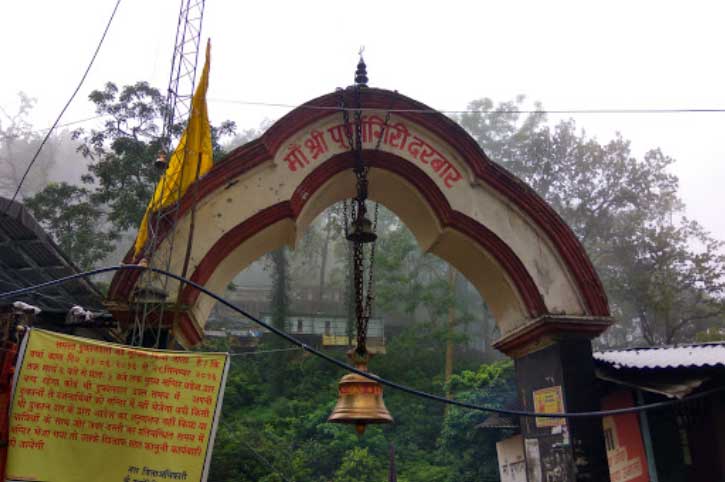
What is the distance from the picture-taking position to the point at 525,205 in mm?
6840

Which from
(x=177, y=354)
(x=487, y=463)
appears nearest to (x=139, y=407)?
(x=177, y=354)

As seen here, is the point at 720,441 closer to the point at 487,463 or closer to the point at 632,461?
the point at 632,461

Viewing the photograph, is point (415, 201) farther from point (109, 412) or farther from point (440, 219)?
point (109, 412)

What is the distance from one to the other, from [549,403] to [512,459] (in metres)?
7.03

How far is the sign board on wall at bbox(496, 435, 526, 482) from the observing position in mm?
12322

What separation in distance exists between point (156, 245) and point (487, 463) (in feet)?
51.9

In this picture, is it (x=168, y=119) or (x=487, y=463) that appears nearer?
(x=168, y=119)

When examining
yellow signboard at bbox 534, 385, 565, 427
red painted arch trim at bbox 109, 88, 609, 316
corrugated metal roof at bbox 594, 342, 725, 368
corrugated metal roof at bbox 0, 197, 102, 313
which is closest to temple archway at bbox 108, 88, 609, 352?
red painted arch trim at bbox 109, 88, 609, 316

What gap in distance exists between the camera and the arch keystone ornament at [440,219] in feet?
20.4

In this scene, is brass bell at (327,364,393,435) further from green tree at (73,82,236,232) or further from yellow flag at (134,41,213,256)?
green tree at (73,82,236,232)

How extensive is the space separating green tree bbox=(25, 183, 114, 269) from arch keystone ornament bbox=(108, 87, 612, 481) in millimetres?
11375

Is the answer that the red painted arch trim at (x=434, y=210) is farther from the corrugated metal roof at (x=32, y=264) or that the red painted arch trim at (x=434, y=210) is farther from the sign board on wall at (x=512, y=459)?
the sign board on wall at (x=512, y=459)

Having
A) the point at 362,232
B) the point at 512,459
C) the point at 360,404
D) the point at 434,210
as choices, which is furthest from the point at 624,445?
the point at 512,459

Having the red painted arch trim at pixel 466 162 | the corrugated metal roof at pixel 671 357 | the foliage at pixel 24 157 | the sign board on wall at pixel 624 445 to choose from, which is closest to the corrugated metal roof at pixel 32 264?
the red painted arch trim at pixel 466 162
